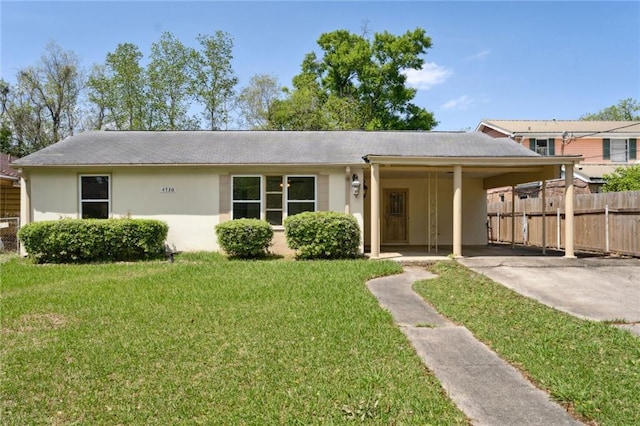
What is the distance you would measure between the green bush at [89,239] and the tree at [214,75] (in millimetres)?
20809

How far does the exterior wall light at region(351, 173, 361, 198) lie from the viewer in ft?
39.7

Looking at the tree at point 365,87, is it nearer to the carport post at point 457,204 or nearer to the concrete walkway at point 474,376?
the carport post at point 457,204

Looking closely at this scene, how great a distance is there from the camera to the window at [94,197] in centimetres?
1230

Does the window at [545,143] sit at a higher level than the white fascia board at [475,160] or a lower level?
higher

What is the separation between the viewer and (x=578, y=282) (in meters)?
8.12

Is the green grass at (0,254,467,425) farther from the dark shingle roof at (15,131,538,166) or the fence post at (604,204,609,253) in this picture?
the fence post at (604,204,609,253)

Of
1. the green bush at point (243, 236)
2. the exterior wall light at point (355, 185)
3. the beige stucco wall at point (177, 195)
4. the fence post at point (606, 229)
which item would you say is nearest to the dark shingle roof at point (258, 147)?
the beige stucco wall at point (177, 195)

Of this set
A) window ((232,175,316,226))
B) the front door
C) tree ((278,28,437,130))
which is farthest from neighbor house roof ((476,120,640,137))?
window ((232,175,316,226))

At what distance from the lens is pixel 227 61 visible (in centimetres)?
3019

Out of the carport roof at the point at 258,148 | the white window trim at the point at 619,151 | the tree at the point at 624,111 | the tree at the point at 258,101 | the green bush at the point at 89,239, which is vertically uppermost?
the tree at the point at 624,111

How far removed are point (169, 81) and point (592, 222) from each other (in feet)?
88.1

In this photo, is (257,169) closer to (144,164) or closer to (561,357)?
(144,164)

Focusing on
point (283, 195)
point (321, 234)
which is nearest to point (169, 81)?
point (283, 195)

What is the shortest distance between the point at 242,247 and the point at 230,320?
18.6ft
